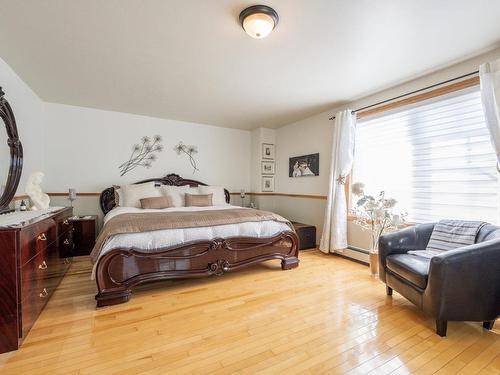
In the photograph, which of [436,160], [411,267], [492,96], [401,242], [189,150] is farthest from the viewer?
[189,150]

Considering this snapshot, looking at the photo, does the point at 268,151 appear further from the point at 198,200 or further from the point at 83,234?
the point at 83,234

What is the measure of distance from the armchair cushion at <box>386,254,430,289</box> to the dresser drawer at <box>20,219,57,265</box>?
2.90m

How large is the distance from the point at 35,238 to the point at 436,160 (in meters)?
3.92

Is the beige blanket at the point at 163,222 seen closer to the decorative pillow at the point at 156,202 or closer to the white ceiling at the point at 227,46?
the decorative pillow at the point at 156,202

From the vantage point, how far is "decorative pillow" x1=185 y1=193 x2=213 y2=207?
3912 millimetres

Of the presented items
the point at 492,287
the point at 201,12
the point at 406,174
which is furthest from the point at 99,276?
the point at 406,174

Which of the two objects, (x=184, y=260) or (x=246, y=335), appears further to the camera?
(x=184, y=260)

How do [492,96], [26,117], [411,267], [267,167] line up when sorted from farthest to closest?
[267,167] < [26,117] < [492,96] < [411,267]

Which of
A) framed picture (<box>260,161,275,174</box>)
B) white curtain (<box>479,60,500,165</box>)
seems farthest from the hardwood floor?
framed picture (<box>260,161,275,174</box>)

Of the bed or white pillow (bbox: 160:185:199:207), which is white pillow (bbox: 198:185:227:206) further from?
the bed

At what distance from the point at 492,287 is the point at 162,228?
9.00ft

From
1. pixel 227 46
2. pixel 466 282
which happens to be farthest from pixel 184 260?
pixel 466 282

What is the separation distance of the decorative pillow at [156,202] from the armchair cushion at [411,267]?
309cm

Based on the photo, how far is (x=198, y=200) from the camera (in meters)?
3.95
